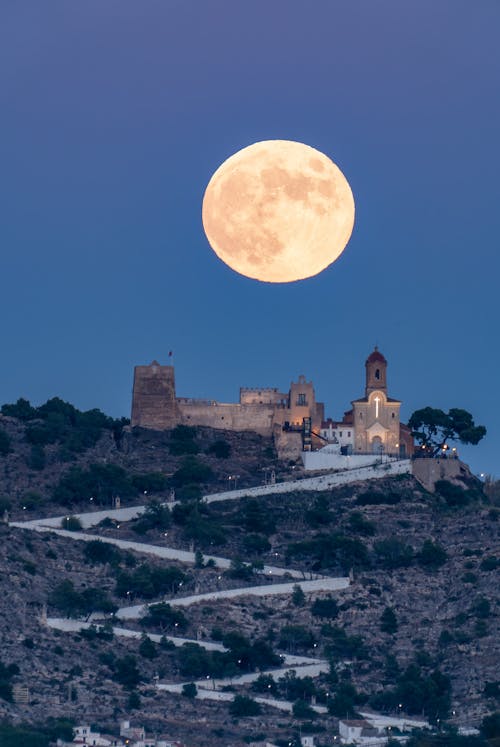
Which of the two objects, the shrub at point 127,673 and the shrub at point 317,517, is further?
the shrub at point 317,517

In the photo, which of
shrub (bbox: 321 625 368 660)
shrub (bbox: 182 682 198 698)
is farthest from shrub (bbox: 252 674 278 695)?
shrub (bbox: 321 625 368 660)

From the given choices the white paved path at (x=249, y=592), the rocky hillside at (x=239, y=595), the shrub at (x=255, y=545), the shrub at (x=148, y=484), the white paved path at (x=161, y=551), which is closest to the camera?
the rocky hillside at (x=239, y=595)

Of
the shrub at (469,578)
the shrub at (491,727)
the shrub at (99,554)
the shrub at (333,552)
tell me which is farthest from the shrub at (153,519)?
the shrub at (491,727)

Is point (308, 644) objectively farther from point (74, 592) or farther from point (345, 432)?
point (345, 432)

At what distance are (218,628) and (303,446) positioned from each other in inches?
885

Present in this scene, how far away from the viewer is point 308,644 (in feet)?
456

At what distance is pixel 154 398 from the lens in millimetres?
164000

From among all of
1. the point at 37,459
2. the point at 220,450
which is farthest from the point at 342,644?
the point at 37,459

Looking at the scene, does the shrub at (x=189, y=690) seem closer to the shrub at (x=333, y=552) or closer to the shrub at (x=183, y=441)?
the shrub at (x=333, y=552)

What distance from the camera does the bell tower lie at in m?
160

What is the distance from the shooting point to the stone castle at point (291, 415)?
160 m

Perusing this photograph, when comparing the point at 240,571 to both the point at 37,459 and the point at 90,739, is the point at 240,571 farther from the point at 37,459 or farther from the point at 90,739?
the point at 90,739

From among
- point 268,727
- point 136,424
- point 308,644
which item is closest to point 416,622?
point 308,644

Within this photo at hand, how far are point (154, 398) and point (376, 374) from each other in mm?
13460
